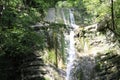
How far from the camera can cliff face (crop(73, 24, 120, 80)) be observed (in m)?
14.9

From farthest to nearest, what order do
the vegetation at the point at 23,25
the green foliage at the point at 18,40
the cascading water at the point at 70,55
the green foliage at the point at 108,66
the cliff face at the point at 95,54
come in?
1. the cascading water at the point at 70,55
2. the cliff face at the point at 95,54
3. the green foliage at the point at 108,66
4. the vegetation at the point at 23,25
5. the green foliage at the point at 18,40

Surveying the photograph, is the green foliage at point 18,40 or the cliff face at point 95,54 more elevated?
the green foliage at point 18,40

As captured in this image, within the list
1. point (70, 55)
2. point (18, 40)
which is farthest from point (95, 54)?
point (18, 40)

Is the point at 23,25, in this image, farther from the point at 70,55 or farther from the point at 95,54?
the point at 95,54

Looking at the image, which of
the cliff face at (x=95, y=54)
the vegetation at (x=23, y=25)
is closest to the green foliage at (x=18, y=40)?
the vegetation at (x=23, y=25)

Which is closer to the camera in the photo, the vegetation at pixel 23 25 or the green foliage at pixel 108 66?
the vegetation at pixel 23 25

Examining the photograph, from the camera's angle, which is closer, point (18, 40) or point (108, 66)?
point (18, 40)

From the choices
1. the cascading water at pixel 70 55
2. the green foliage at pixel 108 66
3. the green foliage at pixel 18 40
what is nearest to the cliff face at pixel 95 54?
the green foliage at pixel 108 66

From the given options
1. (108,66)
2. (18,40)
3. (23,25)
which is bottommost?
(108,66)

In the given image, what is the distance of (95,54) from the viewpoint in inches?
658

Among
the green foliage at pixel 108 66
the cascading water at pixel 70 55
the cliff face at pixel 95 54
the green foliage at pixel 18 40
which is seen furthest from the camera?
the cascading water at pixel 70 55

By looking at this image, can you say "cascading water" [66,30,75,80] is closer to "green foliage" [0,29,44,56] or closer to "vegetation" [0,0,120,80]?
"vegetation" [0,0,120,80]

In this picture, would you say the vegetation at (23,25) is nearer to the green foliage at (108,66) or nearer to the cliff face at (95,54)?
the green foliage at (108,66)

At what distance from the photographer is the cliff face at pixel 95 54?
14.9 meters
